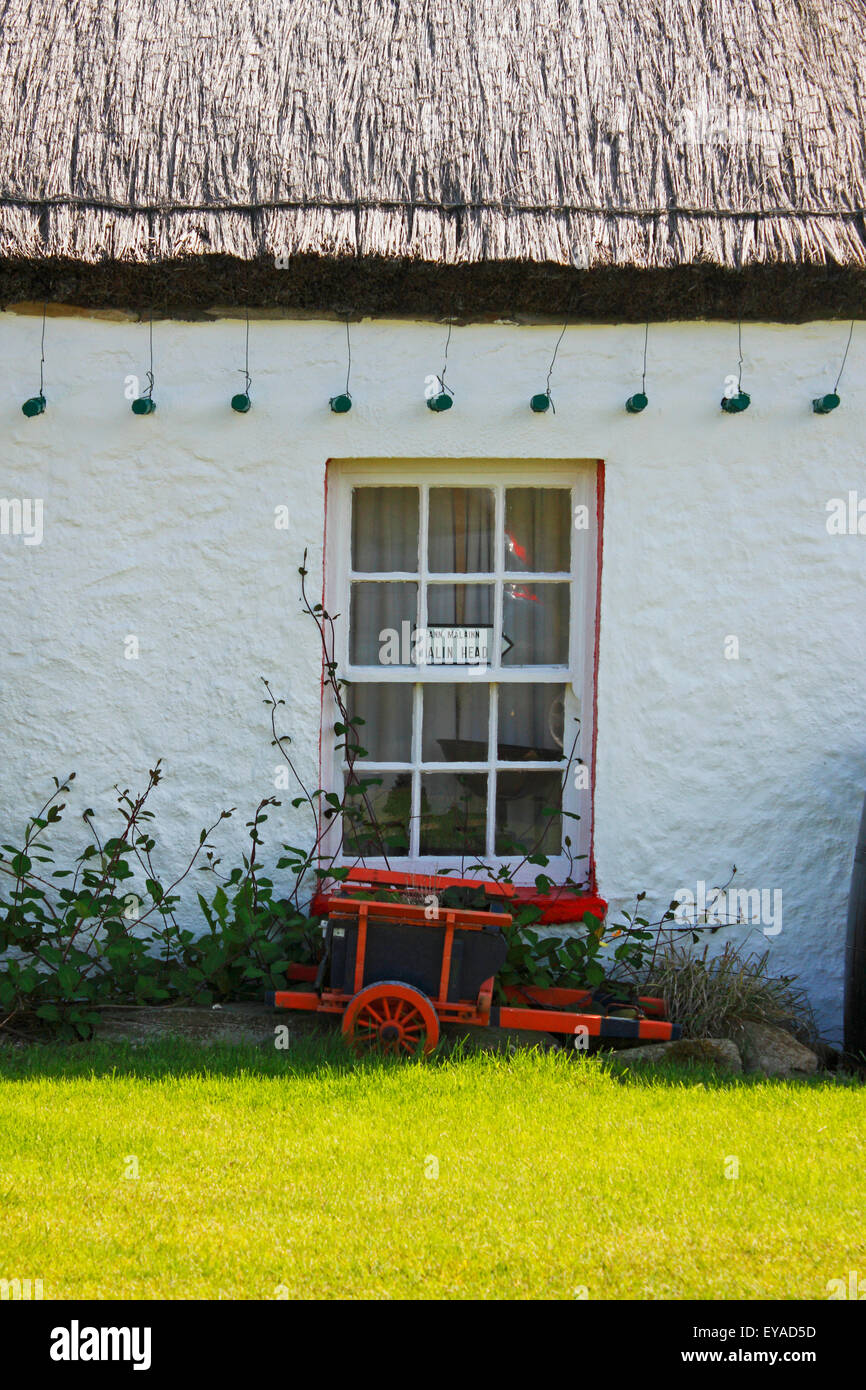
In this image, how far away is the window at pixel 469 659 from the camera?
513cm

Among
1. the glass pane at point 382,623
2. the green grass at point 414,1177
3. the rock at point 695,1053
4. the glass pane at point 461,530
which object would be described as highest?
the glass pane at point 461,530

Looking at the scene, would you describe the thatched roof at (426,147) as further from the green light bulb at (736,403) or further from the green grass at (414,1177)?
the green grass at (414,1177)

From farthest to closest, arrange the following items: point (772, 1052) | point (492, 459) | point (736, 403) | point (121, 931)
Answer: point (492, 459) → point (736, 403) → point (121, 931) → point (772, 1052)

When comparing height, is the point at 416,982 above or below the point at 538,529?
below

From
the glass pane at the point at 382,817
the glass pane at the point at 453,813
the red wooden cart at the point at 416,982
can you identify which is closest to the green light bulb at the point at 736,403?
the glass pane at the point at 453,813

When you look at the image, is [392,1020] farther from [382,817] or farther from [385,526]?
[385,526]

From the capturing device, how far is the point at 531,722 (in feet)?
17.1

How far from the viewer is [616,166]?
4.94 meters

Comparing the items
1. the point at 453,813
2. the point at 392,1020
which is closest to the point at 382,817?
the point at 453,813

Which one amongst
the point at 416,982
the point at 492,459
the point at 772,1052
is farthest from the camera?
the point at 492,459

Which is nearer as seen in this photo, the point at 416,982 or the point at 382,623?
the point at 416,982

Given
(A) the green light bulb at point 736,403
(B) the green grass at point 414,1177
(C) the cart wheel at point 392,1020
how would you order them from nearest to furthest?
1. (B) the green grass at point 414,1177
2. (C) the cart wheel at point 392,1020
3. (A) the green light bulb at point 736,403

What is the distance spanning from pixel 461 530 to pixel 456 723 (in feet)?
2.65
